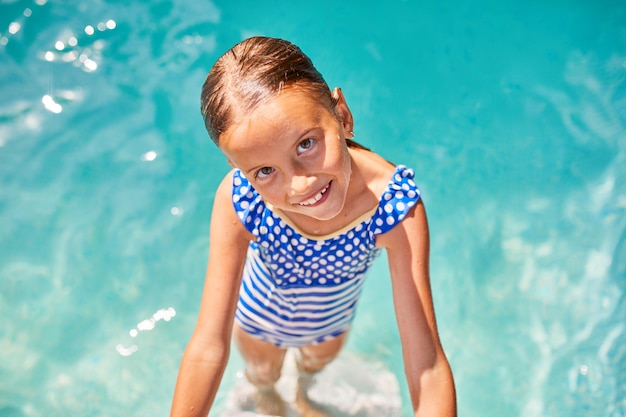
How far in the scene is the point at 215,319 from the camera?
204cm

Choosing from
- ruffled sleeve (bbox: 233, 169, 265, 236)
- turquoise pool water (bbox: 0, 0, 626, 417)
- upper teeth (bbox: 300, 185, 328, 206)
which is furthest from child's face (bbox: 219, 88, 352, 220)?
turquoise pool water (bbox: 0, 0, 626, 417)

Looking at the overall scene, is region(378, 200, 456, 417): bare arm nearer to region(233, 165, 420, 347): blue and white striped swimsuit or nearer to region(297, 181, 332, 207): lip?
region(233, 165, 420, 347): blue and white striped swimsuit

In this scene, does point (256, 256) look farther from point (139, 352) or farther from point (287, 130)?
point (139, 352)

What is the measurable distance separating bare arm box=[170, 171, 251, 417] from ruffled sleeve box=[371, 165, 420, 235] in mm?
387

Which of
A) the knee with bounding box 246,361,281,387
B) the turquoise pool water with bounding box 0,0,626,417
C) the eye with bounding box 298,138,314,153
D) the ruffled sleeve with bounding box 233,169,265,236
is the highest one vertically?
the turquoise pool water with bounding box 0,0,626,417

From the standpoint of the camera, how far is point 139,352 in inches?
132

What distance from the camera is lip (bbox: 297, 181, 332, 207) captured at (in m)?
1.79

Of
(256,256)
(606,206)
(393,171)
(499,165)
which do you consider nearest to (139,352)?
(256,256)

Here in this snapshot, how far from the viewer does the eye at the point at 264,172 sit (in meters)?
1.75

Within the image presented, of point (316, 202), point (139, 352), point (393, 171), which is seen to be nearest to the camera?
point (316, 202)

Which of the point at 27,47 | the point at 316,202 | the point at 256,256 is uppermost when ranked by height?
the point at 27,47

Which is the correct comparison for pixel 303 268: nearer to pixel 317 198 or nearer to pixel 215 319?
pixel 215 319

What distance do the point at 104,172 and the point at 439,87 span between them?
184cm

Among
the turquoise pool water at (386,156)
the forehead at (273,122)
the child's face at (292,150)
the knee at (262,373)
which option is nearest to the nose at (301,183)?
the child's face at (292,150)
